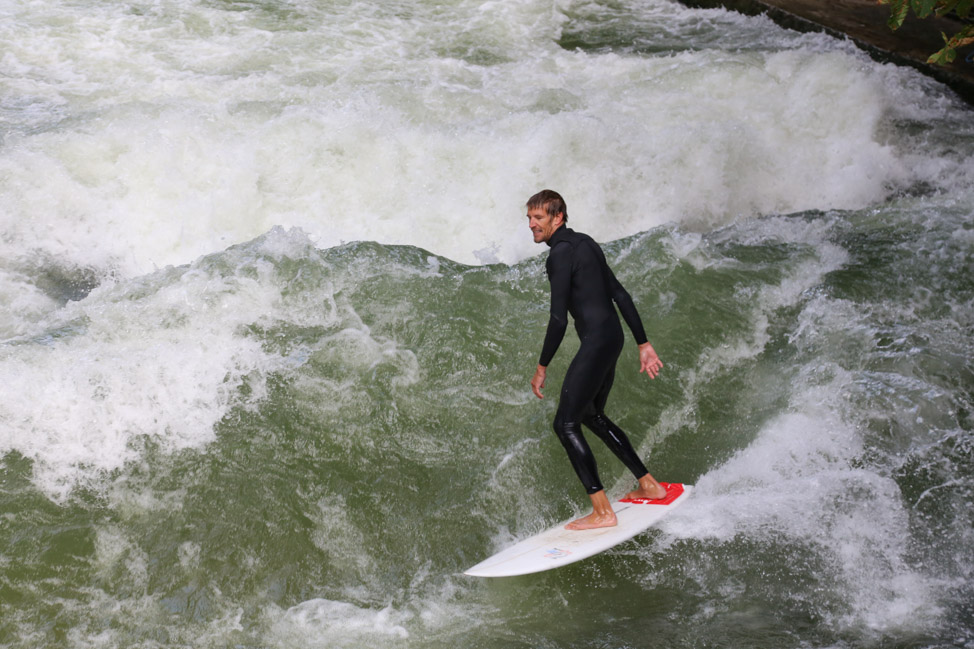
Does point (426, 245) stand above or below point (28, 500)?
above

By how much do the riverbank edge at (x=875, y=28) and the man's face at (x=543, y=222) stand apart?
6.97 m

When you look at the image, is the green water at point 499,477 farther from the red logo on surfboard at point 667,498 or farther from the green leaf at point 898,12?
the green leaf at point 898,12

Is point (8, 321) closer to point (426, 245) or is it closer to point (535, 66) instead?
point (426, 245)

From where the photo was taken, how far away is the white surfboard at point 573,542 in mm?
3762

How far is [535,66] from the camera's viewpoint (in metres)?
9.67

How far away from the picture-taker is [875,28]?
10453 mm

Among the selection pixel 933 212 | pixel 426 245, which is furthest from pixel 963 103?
pixel 426 245

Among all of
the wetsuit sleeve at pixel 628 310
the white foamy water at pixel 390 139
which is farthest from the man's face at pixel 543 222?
the white foamy water at pixel 390 139

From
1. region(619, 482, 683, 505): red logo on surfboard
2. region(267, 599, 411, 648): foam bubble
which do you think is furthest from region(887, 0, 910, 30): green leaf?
region(267, 599, 411, 648): foam bubble

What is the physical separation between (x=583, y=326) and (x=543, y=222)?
19.2 inches

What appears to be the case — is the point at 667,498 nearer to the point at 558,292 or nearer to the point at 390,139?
the point at 558,292

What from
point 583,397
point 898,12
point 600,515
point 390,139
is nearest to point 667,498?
point 600,515

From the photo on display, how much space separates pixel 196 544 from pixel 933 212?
551 cm

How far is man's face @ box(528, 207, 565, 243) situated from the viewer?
388 centimetres
